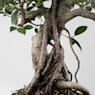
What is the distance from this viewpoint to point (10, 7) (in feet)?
3.18

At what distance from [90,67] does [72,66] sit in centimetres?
13

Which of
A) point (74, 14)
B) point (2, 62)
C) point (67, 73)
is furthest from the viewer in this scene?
point (2, 62)

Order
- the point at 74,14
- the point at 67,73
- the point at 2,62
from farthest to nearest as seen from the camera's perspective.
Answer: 1. the point at 2,62
2. the point at 67,73
3. the point at 74,14

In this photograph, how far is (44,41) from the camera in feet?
3.12

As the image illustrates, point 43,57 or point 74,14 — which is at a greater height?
point 74,14

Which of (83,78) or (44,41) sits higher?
(44,41)

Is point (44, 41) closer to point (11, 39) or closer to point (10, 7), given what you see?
point (10, 7)

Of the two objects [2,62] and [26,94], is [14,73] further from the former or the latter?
[26,94]

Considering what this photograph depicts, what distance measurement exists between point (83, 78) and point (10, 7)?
1190mm

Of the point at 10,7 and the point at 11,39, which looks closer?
the point at 10,7

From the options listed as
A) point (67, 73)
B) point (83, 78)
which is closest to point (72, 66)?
point (83, 78)

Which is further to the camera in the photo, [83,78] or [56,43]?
[83,78]

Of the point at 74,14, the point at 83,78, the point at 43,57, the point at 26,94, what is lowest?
the point at 83,78

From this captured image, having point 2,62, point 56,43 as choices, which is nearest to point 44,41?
point 56,43
